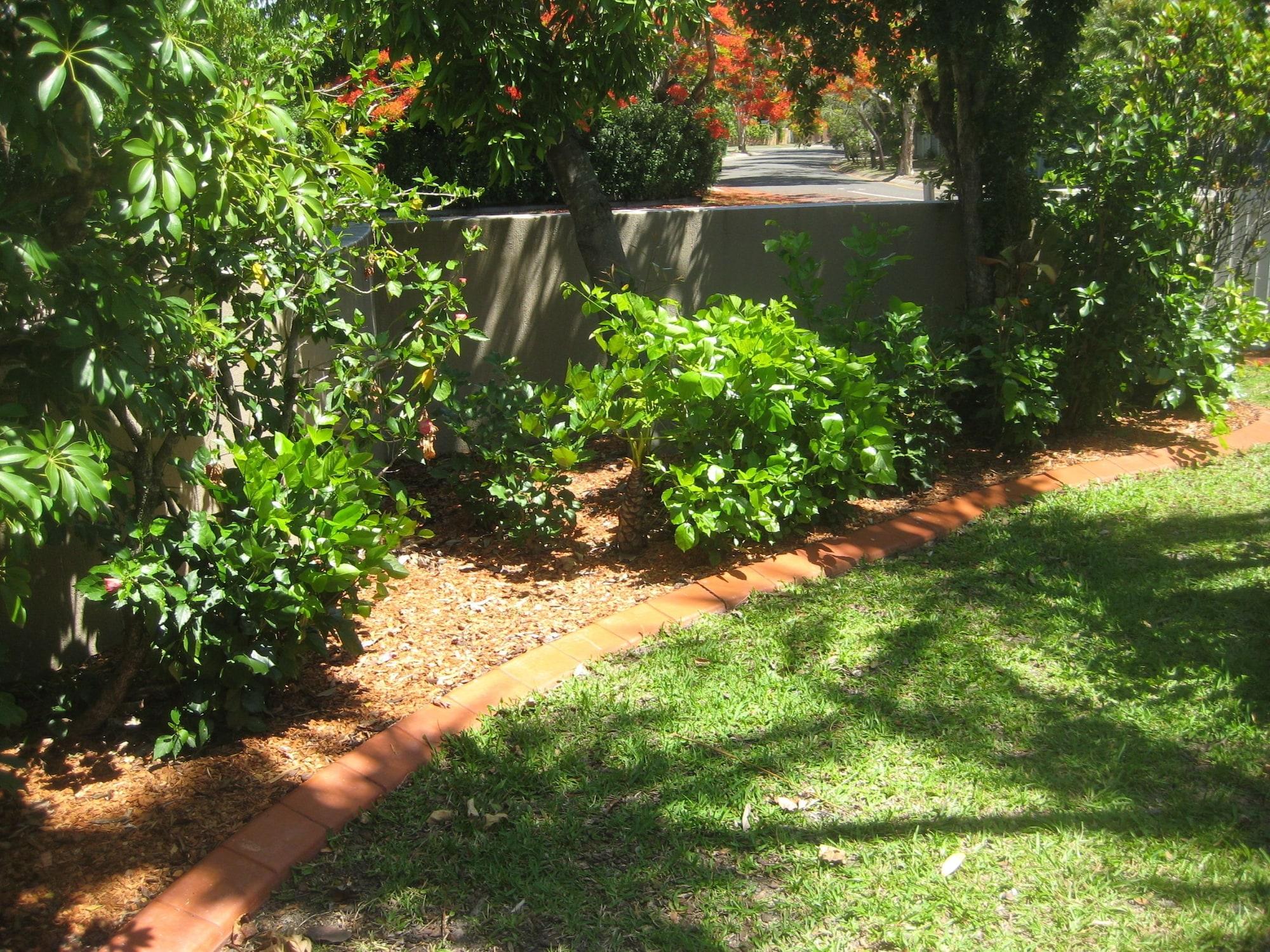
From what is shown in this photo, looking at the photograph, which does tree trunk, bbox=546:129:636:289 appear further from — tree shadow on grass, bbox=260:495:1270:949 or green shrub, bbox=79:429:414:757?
green shrub, bbox=79:429:414:757

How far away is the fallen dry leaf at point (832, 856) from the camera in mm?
3213

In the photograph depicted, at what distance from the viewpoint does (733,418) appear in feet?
17.0

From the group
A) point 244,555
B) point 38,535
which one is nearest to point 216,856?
point 244,555

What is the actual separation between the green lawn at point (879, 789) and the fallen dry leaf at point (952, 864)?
0.05 ft

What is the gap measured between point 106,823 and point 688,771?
1.79m

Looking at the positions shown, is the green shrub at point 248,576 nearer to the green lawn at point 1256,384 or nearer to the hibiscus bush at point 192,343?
the hibiscus bush at point 192,343

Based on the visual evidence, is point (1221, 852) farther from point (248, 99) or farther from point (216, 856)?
point (248, 99)

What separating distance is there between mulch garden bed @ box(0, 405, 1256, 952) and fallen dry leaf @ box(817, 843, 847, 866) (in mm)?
1515

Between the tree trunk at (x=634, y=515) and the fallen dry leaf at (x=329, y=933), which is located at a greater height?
the tree trunk at (x=634, y=515)

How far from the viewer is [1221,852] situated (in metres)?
3.19

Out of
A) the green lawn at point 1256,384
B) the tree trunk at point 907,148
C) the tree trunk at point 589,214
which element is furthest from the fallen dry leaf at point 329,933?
the tree trunk at point 907,148

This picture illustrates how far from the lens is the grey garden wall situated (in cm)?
690

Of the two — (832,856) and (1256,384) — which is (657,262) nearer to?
(1256,384)

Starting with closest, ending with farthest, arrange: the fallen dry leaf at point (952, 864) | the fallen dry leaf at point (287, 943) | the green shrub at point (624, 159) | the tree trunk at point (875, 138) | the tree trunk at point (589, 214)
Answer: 1. the fallen dry leaf at point (287, 943)
2. the fallen dry leaf at point (952, 864)
3. the tree trunk at point (589, 214)
4. the green shrub at point (624, 159)
5. the tree trunk at point (875, 138)
